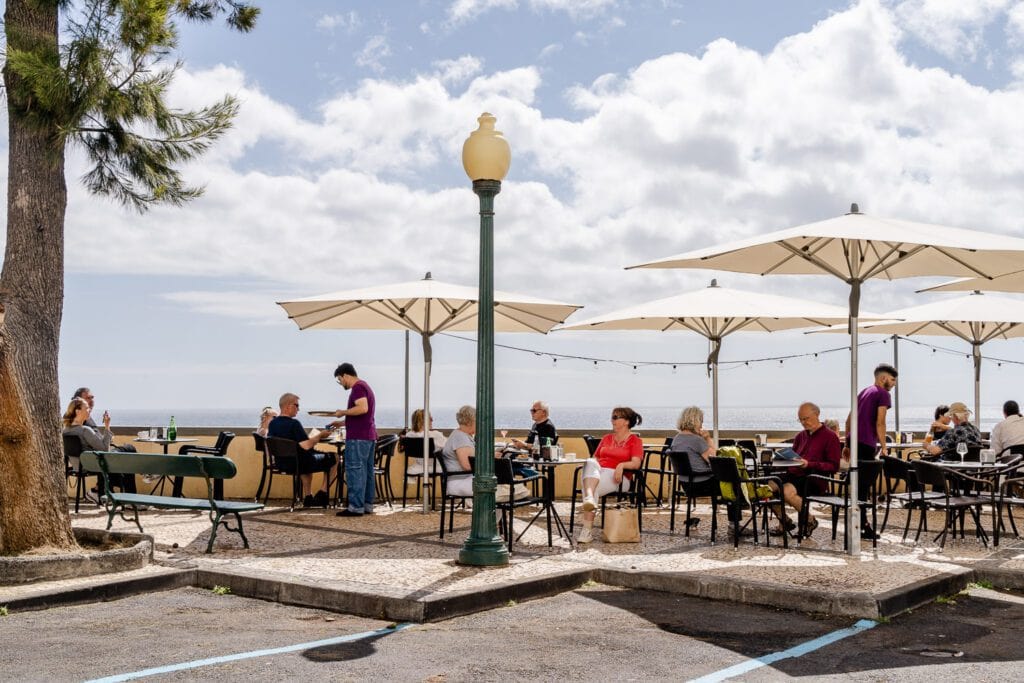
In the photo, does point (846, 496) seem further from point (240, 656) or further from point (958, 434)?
point (240, 656)

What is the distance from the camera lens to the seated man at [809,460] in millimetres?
9844

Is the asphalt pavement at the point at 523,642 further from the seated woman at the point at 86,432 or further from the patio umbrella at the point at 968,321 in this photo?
the patio umbrella at the point at 968,321

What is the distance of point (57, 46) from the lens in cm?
812

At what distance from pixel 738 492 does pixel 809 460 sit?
3.33ft

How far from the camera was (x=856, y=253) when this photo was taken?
913cm

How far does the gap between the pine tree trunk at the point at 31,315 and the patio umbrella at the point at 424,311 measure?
3633 mm

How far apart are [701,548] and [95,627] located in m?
5.13

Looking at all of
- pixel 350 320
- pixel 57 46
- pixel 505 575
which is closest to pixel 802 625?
pixel 505 575

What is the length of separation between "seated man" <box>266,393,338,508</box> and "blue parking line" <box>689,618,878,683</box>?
7.60 m

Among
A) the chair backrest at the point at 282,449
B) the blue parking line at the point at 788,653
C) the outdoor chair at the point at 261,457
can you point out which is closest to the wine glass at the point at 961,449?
the blue parking line at the point at 788,653

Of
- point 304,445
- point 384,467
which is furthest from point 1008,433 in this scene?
point 304,445

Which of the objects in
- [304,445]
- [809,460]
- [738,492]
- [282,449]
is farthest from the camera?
[304,445]

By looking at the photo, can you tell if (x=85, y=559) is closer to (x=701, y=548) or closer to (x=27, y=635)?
(x=27, y=635)

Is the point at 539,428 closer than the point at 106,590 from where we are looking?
No
